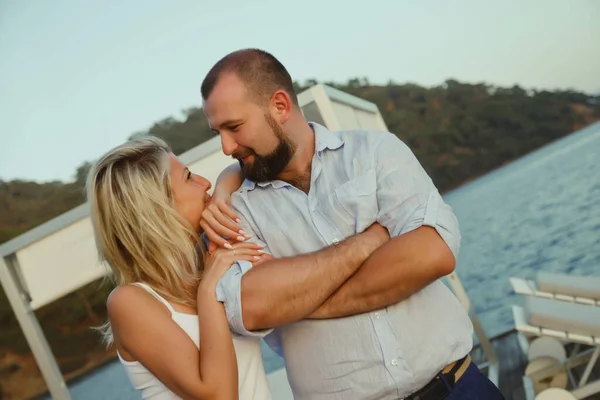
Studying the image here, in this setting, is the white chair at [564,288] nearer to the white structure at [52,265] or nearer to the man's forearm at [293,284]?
the white structure at [52,265]

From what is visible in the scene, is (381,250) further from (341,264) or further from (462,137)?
(462,137)

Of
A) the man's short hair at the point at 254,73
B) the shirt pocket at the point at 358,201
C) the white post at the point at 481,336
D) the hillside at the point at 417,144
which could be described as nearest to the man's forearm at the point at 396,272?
the shirt pocket at the point at 358,201

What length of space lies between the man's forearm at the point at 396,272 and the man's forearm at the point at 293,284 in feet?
0.12

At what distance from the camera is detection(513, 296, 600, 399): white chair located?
429 centimetres

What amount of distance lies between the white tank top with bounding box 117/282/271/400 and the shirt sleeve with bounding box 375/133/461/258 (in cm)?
52

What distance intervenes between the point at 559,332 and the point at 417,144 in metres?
29.9

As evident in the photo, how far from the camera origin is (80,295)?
27.3m

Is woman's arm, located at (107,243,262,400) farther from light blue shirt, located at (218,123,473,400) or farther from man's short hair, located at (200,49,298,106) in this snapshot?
man's short hair, located at (200,49,298,106)

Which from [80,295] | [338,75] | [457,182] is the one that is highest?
[338,75]

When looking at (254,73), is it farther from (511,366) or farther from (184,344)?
(511,366)

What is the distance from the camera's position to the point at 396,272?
157cm

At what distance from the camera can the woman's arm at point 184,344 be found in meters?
1.55

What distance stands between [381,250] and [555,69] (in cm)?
4205

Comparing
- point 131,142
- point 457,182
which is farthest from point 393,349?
point 457,182
